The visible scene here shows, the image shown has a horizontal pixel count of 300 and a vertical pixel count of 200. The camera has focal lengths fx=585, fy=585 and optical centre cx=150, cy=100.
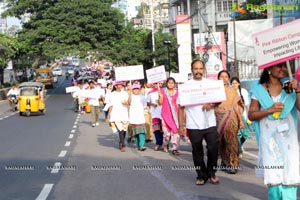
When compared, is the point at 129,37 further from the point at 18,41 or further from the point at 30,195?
the point at 30,195

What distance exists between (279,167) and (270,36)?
128 centimetres

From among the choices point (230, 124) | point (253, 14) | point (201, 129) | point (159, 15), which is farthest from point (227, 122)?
point (159, 15)

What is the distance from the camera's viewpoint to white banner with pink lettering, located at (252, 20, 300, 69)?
5656 millimetres

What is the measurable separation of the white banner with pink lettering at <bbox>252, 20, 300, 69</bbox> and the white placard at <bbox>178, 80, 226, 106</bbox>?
9.88 ft

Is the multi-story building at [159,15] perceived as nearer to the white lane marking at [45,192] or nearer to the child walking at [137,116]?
the child walking at [137,116]

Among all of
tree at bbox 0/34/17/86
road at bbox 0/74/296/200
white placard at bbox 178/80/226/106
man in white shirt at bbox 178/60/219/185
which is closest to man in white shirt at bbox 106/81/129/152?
road at bbox 0/74/296/200

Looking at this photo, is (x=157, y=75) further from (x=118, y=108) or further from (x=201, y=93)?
(x=201, y=93)

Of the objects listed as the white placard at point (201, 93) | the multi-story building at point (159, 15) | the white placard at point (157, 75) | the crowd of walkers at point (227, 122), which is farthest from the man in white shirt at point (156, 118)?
the multi-story building at point (159, 15)

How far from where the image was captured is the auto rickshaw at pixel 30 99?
30391mm

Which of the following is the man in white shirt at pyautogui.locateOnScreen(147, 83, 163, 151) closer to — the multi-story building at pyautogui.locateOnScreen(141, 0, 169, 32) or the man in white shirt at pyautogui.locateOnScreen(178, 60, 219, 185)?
the man in white shirt at pyautogui.locateOnScreen(178, 60, 219, 185)

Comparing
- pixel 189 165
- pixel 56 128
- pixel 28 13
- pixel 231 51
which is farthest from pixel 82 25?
pixel 189 165

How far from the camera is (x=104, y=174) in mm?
10500

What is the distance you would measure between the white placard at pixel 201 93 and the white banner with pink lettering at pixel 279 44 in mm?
3010

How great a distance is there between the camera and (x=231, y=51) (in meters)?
29.3
